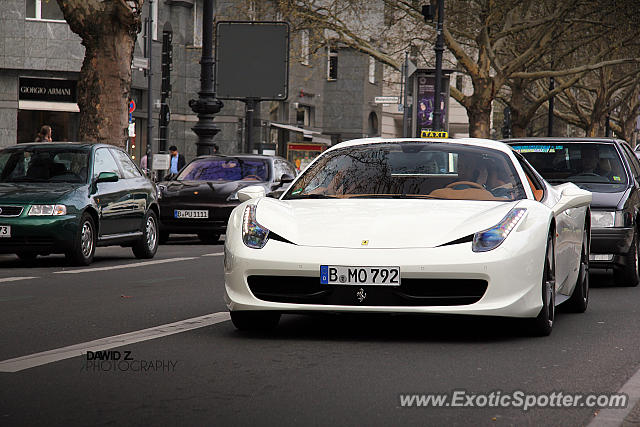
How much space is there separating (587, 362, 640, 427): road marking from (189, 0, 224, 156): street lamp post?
67.9 ft

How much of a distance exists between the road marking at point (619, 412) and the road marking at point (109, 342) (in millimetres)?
2834

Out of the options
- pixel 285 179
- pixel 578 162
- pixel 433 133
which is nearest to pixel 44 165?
pixel 285 179

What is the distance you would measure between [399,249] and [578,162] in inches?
261

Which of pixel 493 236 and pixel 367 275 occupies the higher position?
pixel 493 236

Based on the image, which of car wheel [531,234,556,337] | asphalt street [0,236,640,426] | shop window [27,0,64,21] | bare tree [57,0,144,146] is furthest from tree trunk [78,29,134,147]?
shop window [27,0,64,21]

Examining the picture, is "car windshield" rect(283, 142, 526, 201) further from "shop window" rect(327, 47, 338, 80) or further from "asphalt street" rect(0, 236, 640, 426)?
"shop window" rect(327, 47, 338, 80)

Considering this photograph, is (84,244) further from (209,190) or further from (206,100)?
(206,100)

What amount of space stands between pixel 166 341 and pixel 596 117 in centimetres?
5926

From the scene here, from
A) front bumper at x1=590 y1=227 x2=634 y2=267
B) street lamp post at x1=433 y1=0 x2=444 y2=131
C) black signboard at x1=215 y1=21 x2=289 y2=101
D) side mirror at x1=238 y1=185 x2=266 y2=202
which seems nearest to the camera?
side mirror at x1=238 y1=185 x2=266 y2=202

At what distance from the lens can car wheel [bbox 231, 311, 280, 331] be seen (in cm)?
791

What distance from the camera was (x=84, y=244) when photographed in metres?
14.9

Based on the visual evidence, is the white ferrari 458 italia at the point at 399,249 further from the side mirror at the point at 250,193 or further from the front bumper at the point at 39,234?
the front bumper at the point at 39,234

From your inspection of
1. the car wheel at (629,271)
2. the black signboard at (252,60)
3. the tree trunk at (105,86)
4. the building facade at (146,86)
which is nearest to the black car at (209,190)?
the tree trunk at (105,86)

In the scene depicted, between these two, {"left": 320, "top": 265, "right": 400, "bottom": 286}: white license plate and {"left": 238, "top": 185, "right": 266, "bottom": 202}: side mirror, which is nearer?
{"left": 320, "top": 265, "right": 400, "bottom": 286}: white license plate
